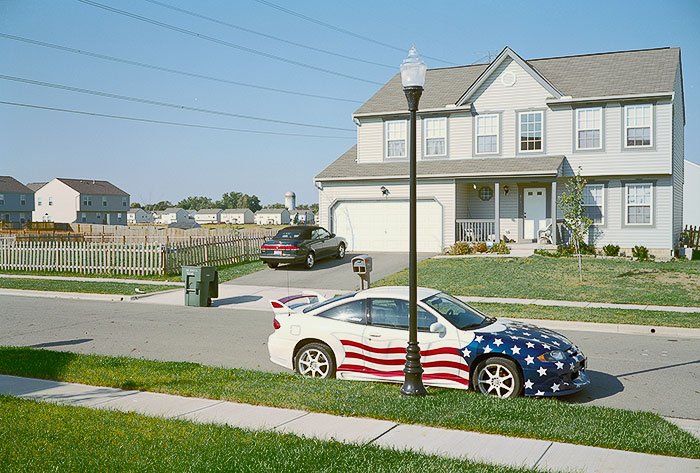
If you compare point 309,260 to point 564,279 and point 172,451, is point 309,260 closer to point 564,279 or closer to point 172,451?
point 564,279

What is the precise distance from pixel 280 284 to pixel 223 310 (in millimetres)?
4911

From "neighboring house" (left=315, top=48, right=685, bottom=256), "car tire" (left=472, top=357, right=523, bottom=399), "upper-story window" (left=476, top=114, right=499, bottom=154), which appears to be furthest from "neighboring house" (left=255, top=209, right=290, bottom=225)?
"car tire" (left=472, top=357, right=523, bottom=399)

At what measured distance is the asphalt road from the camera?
895cm

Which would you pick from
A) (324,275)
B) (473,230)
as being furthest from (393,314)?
(473,230)

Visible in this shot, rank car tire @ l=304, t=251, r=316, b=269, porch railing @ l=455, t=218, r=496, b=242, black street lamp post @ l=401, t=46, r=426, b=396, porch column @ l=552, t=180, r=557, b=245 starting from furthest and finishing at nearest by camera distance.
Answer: porch railing @ l=455, t=218, r=496, b=242 → porch column @ l=552, t=180, r=557, b=245 → car tire @ l=304, t=251, r=316, b=269 → black street lamp post @ l=401, t=46, r=426, b=396

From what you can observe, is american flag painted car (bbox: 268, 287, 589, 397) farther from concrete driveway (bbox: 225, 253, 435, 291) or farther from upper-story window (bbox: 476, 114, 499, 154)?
upper-story window (bbox: 476, 114, 499, 154)

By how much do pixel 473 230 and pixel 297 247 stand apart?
866 centimetres

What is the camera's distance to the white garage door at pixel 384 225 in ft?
→ 98.1

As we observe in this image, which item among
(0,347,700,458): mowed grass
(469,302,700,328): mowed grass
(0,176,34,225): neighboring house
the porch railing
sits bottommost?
(469,302,700,328): mowed grass

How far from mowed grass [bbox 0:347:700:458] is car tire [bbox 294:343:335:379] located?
40 centimetres

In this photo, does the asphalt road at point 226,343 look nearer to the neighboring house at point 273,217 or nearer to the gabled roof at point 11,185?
the gabled roof at point 11,185

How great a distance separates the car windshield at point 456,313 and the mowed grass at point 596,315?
6140 mm

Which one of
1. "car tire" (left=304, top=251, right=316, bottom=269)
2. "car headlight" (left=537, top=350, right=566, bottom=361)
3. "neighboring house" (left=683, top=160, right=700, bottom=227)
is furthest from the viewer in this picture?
"neighboring house" (left=683, top=160, right=700, bottom=227)

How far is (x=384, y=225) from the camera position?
102ft
